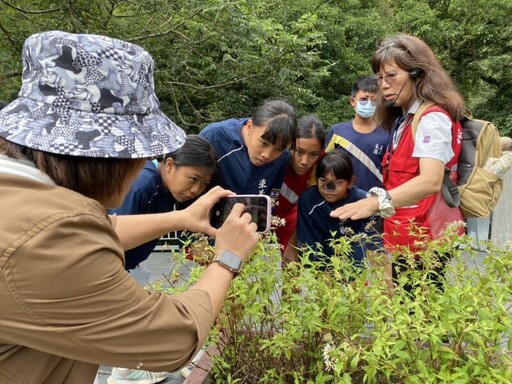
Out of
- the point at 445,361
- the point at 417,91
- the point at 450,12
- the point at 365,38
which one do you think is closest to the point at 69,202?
the point at 445,361

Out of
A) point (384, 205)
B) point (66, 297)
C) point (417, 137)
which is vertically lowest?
point (384, 205)

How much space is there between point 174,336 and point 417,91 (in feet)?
6.10

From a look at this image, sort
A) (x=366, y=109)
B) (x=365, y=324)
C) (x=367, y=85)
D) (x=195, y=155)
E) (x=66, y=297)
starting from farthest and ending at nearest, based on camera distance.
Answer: (x=367, y=85)
(x=366, y=109)
(x=195, y=155)
(x=365, y=324)
(x=66, y=297)

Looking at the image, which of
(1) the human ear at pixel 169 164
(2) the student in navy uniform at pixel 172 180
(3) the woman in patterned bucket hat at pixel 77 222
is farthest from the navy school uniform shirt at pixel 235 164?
(3) the woman in patterned bucket hat at pixel 77 222

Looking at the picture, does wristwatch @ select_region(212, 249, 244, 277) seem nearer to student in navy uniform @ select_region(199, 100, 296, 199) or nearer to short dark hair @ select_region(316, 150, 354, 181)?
student in navy uniform @ select_region(199, 100, 296, 199)

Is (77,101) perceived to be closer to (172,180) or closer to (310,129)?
(172,180)

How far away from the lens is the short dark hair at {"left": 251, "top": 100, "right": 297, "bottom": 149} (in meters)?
2.66

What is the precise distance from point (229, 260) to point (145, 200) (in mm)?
1205

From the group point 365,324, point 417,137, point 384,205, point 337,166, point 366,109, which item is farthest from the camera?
point 366,109

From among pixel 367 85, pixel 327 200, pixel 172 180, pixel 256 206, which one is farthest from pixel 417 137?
pixel 367 85

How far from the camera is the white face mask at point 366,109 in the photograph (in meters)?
3.37

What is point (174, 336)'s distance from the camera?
40.3 inches

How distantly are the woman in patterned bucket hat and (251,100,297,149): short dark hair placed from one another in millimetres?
1546

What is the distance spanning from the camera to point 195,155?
2.48 m
